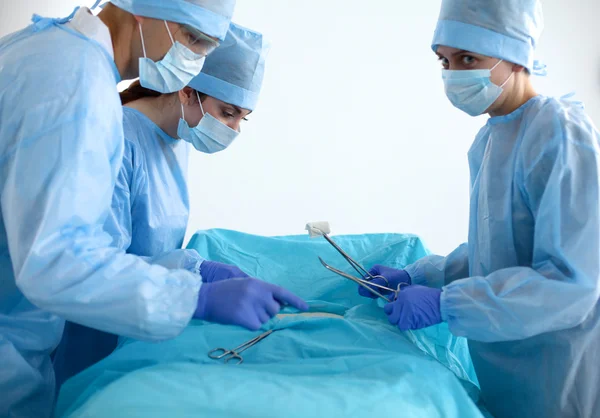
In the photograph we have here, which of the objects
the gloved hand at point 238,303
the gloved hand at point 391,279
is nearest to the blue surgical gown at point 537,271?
the gloved hand at point 391,279

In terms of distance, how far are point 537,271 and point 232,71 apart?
105 centimetres

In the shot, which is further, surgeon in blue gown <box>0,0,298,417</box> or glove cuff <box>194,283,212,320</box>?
glove cuff <box>194,283,212,320</box>

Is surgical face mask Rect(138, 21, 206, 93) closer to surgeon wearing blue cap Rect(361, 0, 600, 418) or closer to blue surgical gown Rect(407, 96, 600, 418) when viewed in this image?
surgeon wearing blue cap Rect(361, 0, 600, 418)

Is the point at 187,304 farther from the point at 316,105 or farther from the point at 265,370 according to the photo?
the point at 316,105

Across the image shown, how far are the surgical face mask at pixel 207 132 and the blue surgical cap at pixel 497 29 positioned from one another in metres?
0.71

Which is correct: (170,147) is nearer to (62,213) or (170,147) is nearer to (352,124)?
(62,213)

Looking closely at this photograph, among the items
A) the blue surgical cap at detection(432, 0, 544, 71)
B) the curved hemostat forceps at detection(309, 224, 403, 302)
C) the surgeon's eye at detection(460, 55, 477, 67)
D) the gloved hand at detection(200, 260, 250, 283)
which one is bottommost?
the gloved hand at detection(200, 260, 250, 283)

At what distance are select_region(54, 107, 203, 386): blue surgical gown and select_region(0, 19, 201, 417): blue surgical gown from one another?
14.7 inches

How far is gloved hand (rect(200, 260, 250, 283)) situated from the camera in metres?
1.56

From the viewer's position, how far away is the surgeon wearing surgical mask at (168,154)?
1525mm

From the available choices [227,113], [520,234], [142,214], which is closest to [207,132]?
[227,113]

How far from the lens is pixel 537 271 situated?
3.92 feet

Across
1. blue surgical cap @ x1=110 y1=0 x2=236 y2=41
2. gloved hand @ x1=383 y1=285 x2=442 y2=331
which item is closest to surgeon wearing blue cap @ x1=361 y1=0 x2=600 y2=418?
gloved hand @ x1=383 y1=285 x2=442 y2=331

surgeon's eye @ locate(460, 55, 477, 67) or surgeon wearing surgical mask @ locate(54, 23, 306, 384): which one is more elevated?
surgeon's eye @ locate(460, 55, 477, 67)
